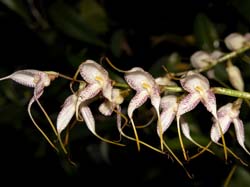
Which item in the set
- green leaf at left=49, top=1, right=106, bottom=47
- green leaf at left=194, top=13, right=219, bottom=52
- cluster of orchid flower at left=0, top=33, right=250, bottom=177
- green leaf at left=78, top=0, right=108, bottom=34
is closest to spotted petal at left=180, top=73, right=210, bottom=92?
cluster of orchid flower at left=0, top=33, right=250, bottom=177

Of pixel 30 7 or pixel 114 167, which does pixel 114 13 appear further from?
pixel 114 167

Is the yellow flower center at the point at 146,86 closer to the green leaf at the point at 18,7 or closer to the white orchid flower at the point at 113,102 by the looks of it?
the white orchid flower at the point at 113,102

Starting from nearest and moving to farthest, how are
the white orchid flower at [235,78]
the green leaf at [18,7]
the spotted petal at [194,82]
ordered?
1. the spotted petal at [194,82]
2. the white orchid flower at [235,78]
3. the green leaf at [18,7]

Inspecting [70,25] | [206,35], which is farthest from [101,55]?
[206,35]

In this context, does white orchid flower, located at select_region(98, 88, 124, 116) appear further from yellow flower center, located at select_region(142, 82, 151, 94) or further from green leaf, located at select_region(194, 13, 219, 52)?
green leaf, located at select_region(194, 13, 219, 52)

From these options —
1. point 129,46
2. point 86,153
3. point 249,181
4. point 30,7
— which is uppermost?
point 30,7

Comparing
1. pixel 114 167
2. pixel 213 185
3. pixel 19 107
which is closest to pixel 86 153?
pixel 114 167

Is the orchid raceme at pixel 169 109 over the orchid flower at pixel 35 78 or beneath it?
beneath

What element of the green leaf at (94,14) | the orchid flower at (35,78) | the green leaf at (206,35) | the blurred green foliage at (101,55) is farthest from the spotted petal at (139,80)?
the green leaf at (94,14)
